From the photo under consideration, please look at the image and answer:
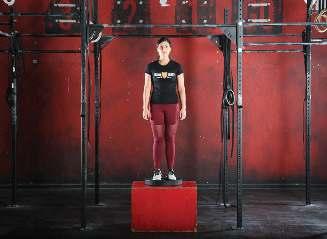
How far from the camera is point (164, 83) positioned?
671 cm

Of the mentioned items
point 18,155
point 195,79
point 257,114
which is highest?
point 195,79

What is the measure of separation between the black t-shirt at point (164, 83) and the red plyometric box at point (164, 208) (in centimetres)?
113

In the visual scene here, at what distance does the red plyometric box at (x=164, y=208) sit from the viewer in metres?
6.22

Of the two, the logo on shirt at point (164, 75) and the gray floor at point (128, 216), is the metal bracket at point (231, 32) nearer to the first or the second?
the logo on shirt at point (164, 75)

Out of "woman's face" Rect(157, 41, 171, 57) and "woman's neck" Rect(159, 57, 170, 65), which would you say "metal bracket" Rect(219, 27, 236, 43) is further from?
"woman's neck" Rect(159, 57, 170, 65)

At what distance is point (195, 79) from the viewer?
938cm

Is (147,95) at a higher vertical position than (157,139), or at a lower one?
higher

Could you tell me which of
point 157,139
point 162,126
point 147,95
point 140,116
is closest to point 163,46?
point 147,95

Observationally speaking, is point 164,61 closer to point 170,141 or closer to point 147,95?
point 147,95

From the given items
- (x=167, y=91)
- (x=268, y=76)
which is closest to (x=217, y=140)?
(x=268, y=76)

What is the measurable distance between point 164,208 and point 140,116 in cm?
337

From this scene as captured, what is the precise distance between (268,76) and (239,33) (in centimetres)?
Answer: 318

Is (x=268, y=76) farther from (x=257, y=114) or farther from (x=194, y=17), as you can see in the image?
(x=194, y=17)

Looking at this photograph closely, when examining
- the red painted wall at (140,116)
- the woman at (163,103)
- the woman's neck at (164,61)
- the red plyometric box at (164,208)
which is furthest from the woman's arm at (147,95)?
the red painted wall at (140,116)
